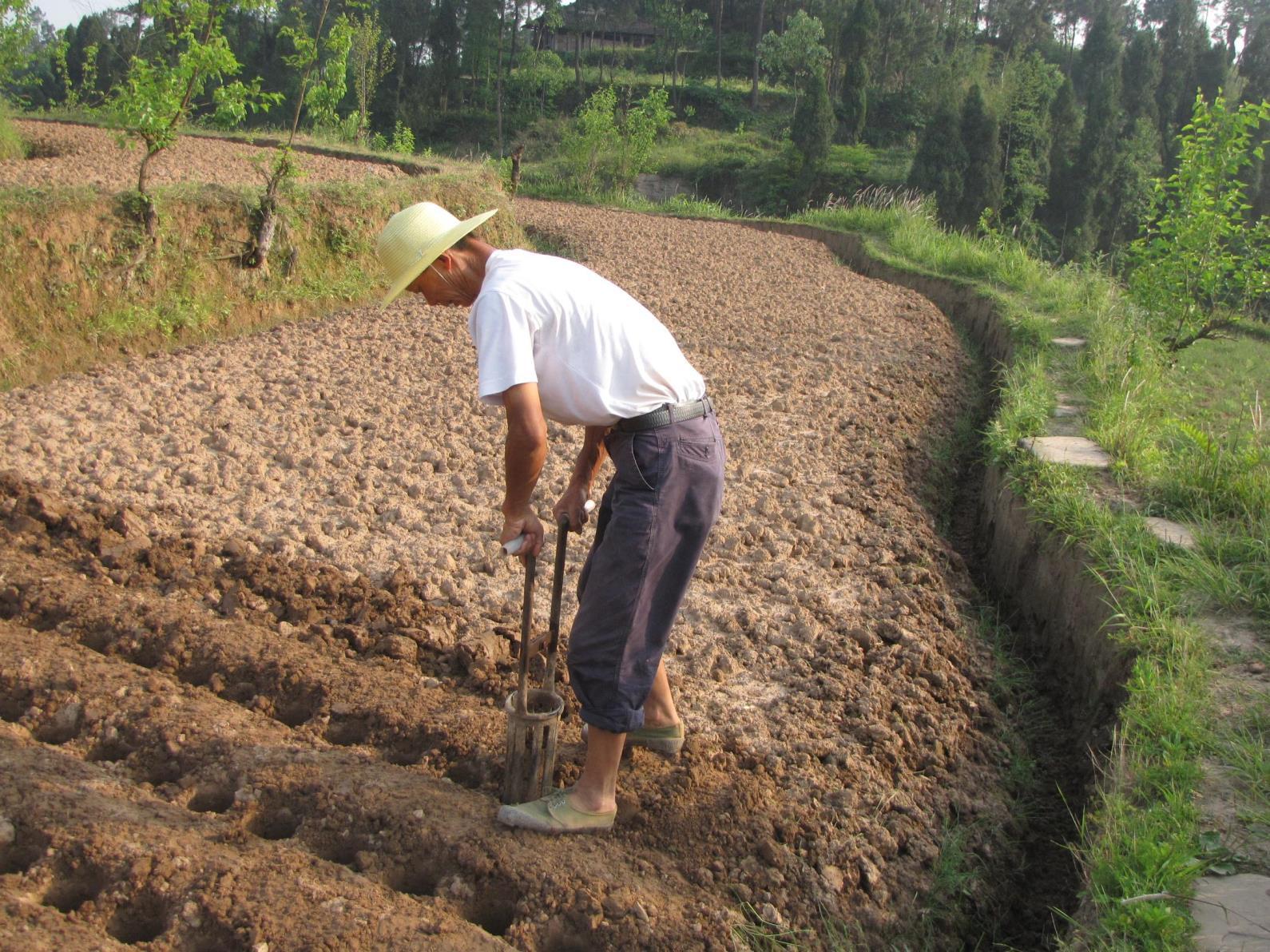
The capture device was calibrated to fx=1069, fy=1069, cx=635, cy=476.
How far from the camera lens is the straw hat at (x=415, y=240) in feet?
8.18

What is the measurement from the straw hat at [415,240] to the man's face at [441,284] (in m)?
0.03

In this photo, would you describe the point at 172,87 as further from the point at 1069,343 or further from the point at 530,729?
the point at 1069,343

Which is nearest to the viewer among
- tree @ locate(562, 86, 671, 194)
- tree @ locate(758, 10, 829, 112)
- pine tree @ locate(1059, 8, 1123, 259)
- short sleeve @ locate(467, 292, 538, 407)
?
short sleeve @ locate(467, 292, 538, 407)

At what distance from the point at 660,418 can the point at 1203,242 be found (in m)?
6.29

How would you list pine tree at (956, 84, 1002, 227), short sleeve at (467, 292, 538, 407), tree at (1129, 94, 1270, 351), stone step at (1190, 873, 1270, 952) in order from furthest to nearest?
pine tree at (956, 84, 1002, 227) → tree at (1129, 94, 1270, 351) → short sleeve at (467, 292, 538, 407) → stone step at (1190, 873, 1270, 952)

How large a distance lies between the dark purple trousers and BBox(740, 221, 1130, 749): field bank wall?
1716 millimetres

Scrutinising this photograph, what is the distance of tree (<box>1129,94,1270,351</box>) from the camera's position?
727 cm

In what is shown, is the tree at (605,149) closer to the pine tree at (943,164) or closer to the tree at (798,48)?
the pine tree at (943,164)

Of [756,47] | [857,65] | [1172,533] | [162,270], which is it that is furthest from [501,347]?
[756,47]

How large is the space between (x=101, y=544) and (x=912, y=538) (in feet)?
11.2

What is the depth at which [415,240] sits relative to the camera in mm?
2502

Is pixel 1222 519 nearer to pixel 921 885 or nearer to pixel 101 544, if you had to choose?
pixel 921 885

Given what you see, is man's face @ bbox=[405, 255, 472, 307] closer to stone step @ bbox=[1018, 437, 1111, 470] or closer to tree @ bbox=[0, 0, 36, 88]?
stone step @ bbox=[1018, 437, 1111, 470]

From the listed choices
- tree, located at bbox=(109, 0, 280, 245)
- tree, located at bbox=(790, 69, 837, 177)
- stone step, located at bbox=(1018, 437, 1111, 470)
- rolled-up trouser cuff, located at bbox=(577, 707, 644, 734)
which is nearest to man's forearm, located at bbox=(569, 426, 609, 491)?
rolled-up trouser cuff, located at bbox=(577, 707, 644, 734)
